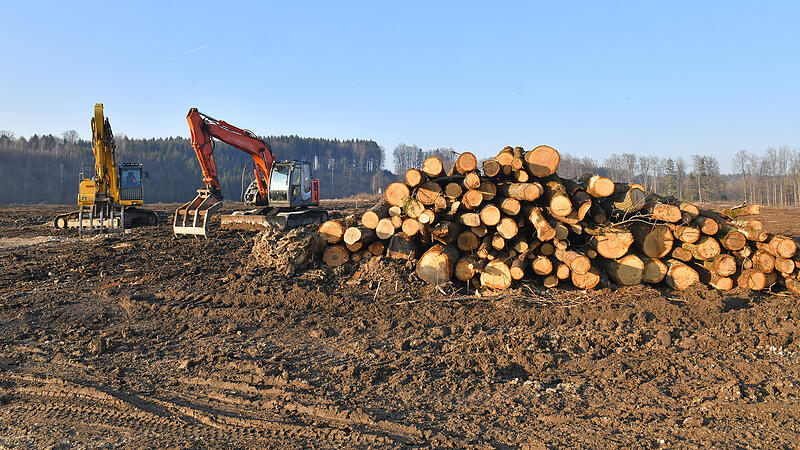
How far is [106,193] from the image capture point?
16531 mm

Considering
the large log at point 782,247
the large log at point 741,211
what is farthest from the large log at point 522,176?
the large log at point 782,247

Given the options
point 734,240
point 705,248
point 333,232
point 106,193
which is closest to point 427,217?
point 333,232

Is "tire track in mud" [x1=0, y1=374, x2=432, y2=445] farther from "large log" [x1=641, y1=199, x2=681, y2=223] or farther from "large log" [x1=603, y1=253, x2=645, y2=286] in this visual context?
"large log" [x1=641, y1=199, x2=681, y2=223]

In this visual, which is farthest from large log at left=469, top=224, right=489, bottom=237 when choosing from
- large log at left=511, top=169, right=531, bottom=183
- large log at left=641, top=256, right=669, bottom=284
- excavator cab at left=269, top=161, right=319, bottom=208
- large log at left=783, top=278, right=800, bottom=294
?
excavator cab at left=269, top=161, right=319, bottom=208

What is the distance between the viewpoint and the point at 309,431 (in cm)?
335

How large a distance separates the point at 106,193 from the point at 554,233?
15661 mm

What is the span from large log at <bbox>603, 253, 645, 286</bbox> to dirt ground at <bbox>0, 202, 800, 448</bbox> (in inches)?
8.3

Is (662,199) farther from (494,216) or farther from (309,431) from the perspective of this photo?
(309,431)

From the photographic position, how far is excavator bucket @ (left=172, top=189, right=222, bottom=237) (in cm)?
1330

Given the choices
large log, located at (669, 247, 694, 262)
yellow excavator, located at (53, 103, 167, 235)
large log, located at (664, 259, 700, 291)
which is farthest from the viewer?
yellow excavator, located at (53, 103, 167, 235)

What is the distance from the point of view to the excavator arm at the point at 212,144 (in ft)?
45.5

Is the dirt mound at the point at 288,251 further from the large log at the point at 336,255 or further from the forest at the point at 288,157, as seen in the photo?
the forest at the point at 288,157

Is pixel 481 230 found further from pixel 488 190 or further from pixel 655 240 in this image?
pixel 655 240

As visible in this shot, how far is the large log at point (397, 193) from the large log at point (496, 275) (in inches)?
64.0
